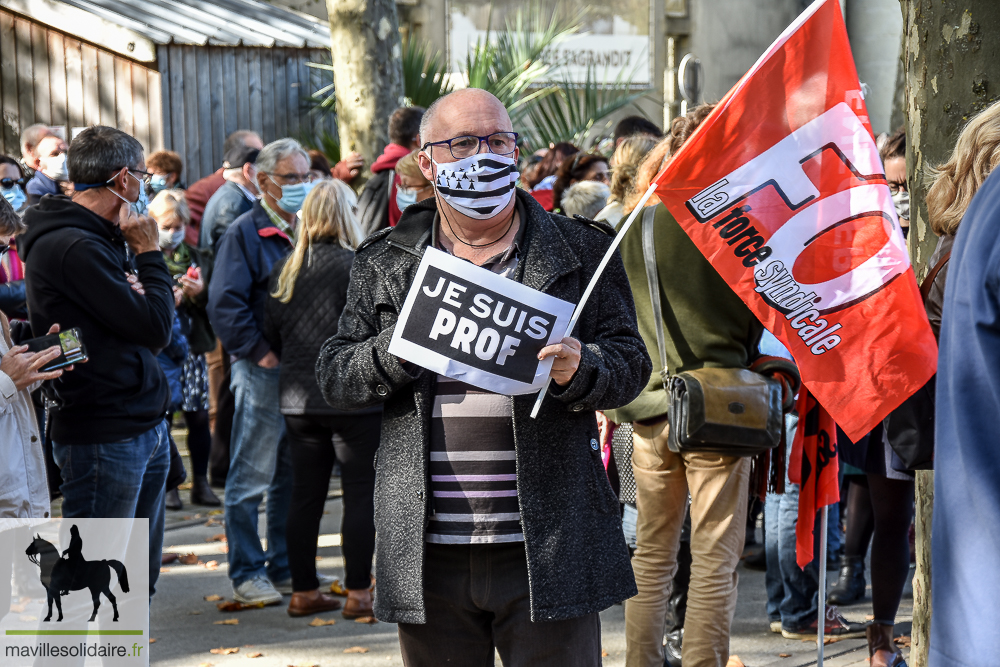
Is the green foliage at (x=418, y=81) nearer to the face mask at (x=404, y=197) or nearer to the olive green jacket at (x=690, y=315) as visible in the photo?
the face mask at (x=404, y=197)

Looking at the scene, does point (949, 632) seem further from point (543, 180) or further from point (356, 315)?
point (543, 180)

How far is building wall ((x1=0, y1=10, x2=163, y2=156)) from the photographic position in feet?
36.2

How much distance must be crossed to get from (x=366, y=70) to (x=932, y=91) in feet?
21.3

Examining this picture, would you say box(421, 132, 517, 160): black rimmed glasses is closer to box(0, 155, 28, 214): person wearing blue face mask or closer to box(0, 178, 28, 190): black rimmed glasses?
box(0, 155, 28, 214): person wearing blue face mask

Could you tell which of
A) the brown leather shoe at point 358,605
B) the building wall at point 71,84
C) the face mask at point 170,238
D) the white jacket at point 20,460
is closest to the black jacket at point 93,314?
the white jacket at point 20,460

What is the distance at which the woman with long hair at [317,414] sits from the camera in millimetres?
5332

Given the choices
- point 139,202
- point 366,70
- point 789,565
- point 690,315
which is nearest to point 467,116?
point 690,315

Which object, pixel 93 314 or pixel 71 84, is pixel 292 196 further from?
pixel 71 84

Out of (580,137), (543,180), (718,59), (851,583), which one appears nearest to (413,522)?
(851,583)

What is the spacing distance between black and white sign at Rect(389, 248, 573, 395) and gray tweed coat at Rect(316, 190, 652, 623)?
10cm

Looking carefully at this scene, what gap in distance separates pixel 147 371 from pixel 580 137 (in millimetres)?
10320

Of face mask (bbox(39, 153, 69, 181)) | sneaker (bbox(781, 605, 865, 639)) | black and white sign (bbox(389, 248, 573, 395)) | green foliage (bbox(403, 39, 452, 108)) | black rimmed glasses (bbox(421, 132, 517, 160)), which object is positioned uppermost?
green foliage (bbox(403, 39, 452, 108))

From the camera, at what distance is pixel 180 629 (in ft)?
17.4

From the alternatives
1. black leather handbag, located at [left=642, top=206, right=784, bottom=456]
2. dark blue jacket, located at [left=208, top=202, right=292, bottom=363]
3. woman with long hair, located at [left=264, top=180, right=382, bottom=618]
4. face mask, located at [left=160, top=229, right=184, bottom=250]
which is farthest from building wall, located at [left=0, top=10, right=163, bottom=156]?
black leather handbag, located at [left=642, top=206, right=784, bottom=456]
